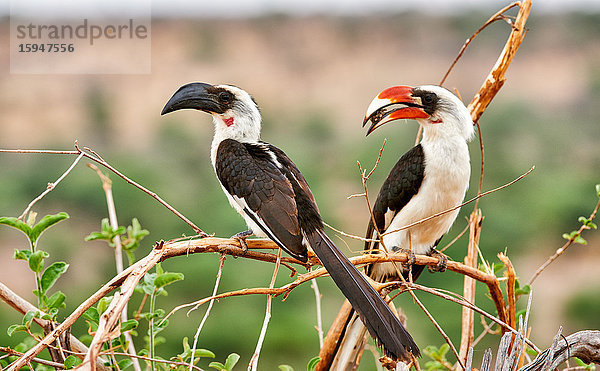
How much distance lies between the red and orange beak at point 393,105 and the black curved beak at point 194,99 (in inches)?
16.5

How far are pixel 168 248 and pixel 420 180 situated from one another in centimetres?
105

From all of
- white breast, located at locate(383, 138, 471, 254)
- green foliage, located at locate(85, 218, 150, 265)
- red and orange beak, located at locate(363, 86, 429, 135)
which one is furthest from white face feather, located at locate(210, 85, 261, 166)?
white breast, located at locate(383, 138, 471, 254)

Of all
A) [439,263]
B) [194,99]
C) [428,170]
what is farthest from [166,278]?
[428,170]

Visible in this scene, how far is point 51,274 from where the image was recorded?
110cm

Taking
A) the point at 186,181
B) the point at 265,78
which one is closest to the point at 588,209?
the point at 186,181

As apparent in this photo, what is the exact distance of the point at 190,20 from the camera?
2494 centimetres

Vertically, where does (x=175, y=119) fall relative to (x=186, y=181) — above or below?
above

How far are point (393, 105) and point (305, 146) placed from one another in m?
12.2

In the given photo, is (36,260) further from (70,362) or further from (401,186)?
(401,186)

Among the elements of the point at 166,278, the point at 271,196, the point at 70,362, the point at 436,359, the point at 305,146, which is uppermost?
the point at 271,196

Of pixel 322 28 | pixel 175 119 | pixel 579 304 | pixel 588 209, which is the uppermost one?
pixel 322 28

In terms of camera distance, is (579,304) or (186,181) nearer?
(579,304)

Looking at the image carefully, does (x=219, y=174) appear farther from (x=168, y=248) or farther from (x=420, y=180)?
(x=420, y=180)

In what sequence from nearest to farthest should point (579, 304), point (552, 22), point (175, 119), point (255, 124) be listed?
point (255, 124) < point (579, 304) < point (175, 119) < point (552, 22)
